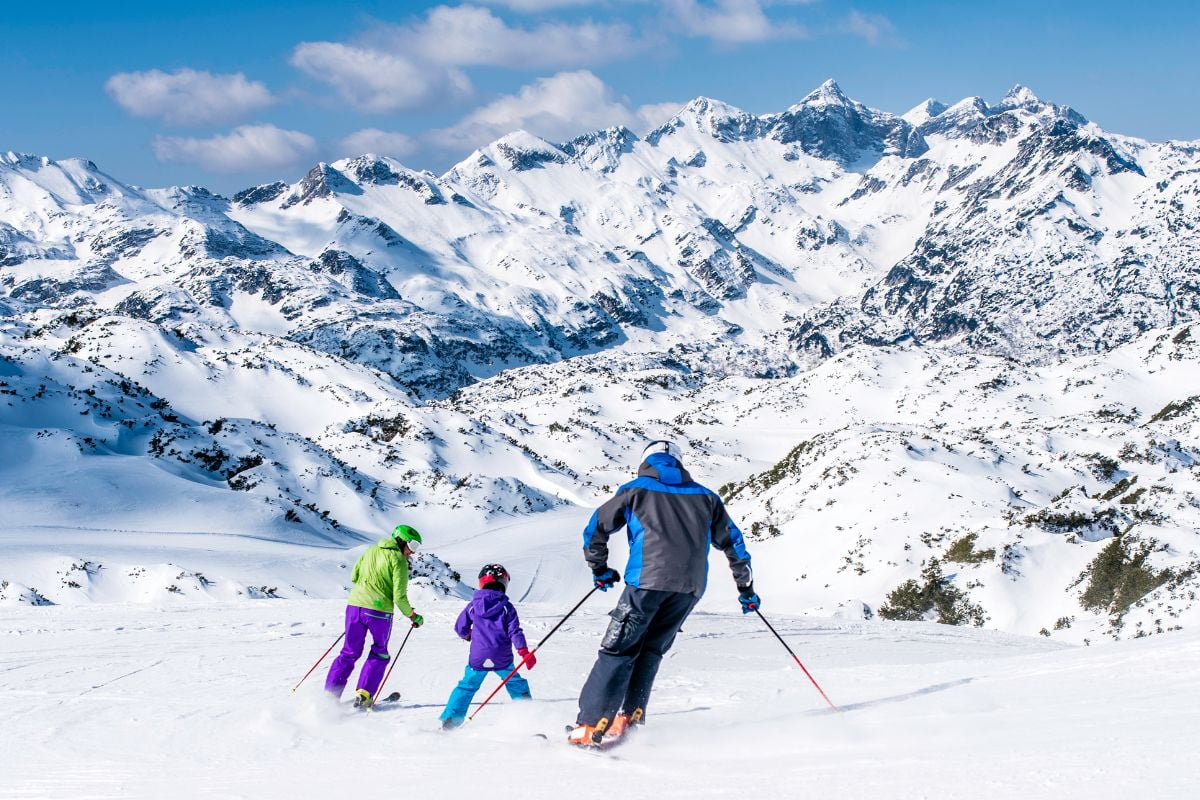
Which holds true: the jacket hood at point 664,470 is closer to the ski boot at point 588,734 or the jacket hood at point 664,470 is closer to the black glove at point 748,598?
the black glove at point 748,598

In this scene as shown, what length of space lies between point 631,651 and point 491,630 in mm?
1824

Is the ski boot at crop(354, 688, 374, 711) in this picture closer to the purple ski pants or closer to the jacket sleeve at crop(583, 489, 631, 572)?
the purple ski pants

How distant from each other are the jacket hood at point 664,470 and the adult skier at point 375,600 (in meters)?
3.00

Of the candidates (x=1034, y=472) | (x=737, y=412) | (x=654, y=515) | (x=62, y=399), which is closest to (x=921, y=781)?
(x=654, y=515)

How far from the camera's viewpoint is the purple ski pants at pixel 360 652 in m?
8.70

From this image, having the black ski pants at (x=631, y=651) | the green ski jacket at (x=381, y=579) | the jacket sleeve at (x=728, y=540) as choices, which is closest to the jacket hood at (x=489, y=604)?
the green ski jacket at (x=381, y=579)

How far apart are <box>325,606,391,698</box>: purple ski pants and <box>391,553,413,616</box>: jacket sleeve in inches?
11.1

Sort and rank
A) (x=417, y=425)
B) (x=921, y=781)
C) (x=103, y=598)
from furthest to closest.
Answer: (x=417, y=425)
(x=103, y=598)
(x=921, y=781)

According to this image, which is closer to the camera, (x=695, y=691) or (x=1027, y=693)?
(x=1027, y=693)

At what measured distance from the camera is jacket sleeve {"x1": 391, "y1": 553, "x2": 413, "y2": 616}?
8.77 meters

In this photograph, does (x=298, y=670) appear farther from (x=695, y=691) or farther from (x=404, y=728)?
(x=695, y=691)

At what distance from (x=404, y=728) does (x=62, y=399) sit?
43.2 m

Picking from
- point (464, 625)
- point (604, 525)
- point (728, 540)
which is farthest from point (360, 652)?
point (728, 540)

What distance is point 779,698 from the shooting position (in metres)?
8.34
